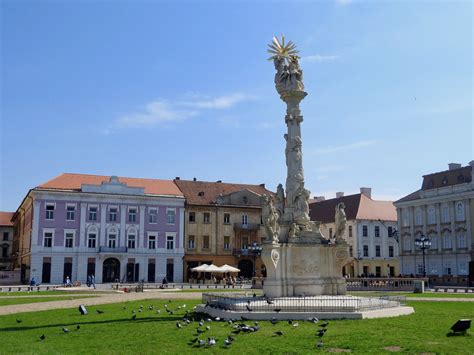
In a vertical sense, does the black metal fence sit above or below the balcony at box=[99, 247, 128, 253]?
below

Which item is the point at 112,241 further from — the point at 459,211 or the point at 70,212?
the point at 459,211

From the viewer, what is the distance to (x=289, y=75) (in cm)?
2395

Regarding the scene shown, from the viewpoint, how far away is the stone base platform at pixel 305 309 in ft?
57.9

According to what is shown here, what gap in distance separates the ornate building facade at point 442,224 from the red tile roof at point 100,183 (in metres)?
27.8

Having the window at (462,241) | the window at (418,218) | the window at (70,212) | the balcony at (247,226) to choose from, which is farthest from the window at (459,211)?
the window at (70,212)

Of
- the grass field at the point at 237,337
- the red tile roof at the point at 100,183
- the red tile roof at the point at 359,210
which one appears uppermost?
the red tile roof at the point at 100,183

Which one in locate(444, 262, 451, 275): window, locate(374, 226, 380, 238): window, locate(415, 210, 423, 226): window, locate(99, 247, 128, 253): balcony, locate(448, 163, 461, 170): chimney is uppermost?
locate(448, 163, 461, 170): chimney

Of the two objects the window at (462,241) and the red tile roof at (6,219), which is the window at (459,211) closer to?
the window at (462,241)

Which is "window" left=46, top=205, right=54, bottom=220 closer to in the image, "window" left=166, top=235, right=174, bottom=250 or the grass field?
"window" left=166, top=235, right=174, bottom=250

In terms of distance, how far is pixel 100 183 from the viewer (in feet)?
206

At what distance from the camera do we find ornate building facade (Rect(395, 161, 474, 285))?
5672 centimetres

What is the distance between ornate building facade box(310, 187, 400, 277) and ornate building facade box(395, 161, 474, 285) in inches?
226

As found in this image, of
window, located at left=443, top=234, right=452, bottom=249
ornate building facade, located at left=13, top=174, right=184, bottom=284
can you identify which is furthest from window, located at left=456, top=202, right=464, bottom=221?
ornate building facade, located at left=13, top=174, right=184, bottom=284

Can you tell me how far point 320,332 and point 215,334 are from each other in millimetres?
2839
